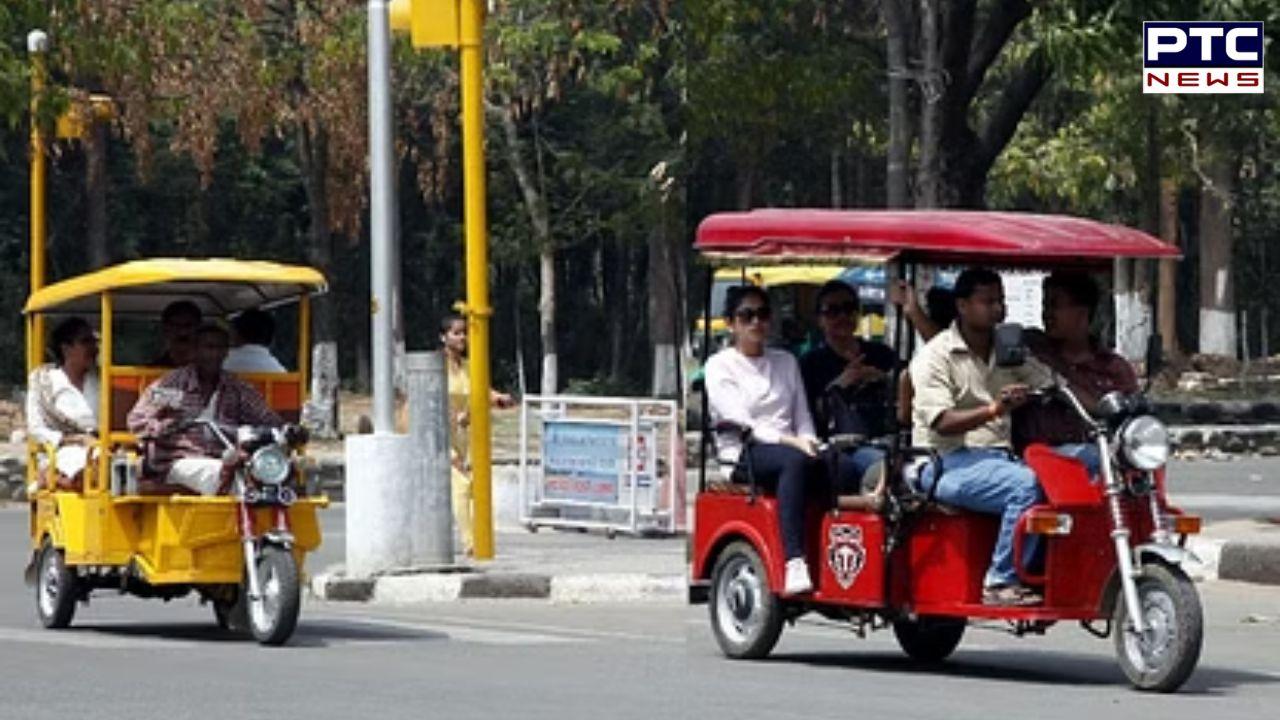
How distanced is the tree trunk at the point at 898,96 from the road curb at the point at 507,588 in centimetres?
1100

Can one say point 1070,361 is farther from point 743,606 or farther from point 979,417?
point 743,606

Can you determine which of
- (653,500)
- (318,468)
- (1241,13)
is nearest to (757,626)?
(1241,13)

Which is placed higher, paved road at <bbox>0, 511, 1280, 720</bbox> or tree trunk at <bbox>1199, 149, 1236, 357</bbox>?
tree trunk at <bbox>1199, 149, 1236, 357</bbox>

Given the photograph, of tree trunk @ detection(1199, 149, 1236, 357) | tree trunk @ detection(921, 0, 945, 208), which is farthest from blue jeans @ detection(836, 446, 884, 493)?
tree trunk @ detection(1199, 149, 1236, 357)

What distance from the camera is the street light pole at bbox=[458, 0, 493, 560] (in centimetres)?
2180

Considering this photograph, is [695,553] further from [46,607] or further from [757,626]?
[46,607]

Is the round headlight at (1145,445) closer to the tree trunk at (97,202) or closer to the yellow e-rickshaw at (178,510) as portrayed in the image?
the yellow e-rickshaw at (178,510)

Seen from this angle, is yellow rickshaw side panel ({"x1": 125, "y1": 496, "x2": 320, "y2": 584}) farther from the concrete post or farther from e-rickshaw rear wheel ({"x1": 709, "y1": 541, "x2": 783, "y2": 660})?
the concrete post

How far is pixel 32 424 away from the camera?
18.4m

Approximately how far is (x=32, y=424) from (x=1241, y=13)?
9.32 metres

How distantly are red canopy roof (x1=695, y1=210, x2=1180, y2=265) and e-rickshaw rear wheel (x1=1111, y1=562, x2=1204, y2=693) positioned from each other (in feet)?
4.77

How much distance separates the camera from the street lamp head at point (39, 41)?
28.2 metres

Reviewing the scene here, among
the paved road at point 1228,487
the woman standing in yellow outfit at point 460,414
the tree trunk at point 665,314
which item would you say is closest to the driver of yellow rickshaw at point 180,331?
the woman standing in yellow outfit at point 460,414

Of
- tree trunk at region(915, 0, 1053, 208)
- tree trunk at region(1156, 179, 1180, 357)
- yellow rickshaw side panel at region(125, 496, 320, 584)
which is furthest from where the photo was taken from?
tree trunk at region(1156, 179, 1180, 357)
